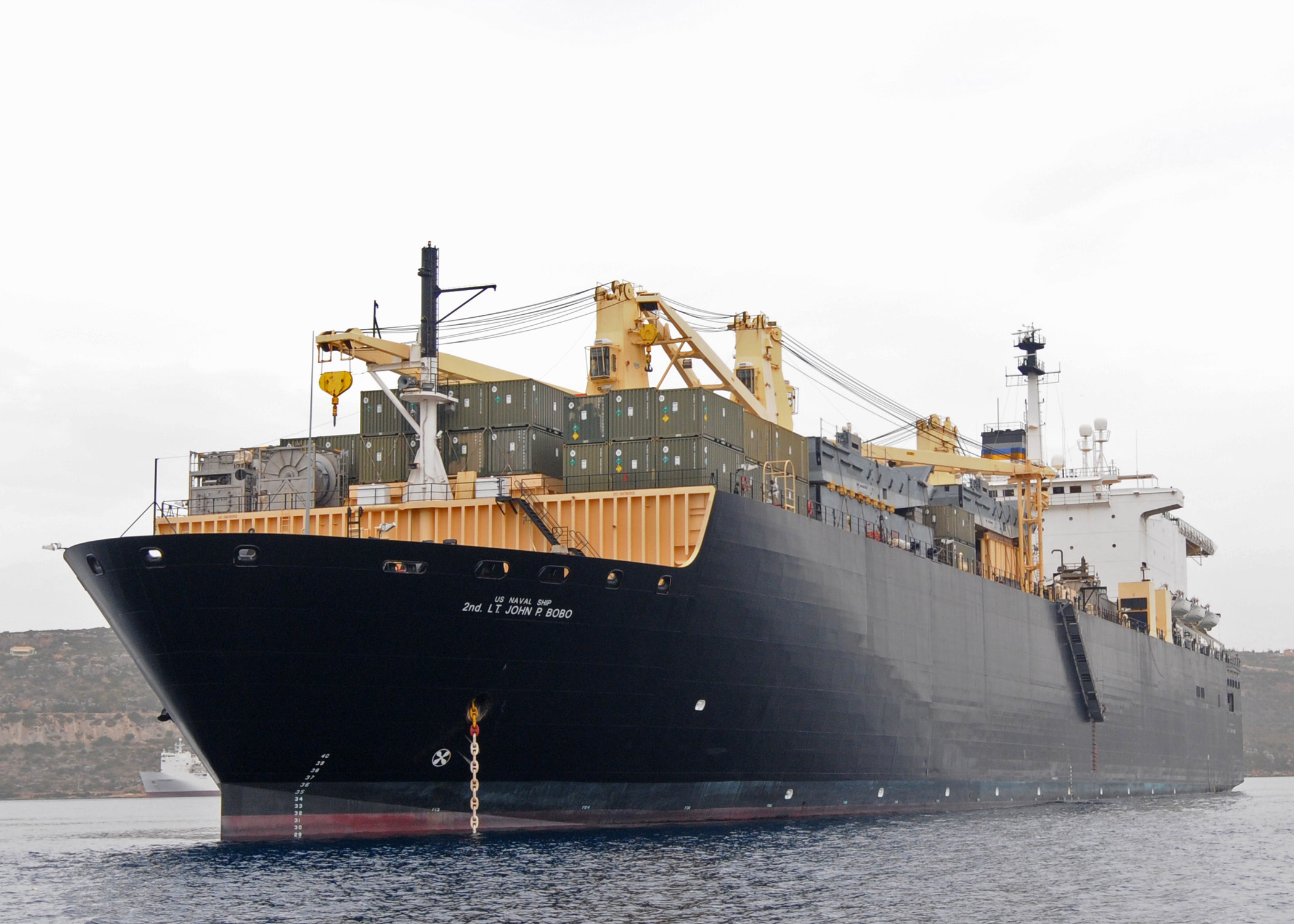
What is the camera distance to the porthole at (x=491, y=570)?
88.2 feet

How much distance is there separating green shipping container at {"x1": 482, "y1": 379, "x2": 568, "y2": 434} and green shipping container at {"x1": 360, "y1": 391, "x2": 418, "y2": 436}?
7.04 ft

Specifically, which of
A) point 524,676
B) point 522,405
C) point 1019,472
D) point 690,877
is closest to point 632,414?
point 522,405

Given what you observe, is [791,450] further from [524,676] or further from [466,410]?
[524,676]

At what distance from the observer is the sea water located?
68.9ft

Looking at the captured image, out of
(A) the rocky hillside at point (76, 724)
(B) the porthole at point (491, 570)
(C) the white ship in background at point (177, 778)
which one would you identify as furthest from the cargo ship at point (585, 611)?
(A) the rocky hillside at point (76, 724)

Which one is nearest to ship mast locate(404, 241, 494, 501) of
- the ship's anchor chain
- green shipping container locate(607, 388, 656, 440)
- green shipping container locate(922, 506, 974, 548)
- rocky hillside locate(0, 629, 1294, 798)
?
green shipping container locate(607, 388, 656, 440)

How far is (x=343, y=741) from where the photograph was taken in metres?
26.5

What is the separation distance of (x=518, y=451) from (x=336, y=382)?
421 cm

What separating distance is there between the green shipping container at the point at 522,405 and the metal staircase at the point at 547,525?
1996 mm

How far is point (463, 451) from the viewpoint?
32.9 m

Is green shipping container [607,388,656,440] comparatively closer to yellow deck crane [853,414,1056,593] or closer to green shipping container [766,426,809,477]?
green shipping container [766,426,809,477]

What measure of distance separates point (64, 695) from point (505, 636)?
258 feet

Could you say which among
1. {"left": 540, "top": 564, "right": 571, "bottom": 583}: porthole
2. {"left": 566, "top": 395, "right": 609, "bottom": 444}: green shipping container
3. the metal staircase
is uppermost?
{"left": 566, "top": 395, "right": 609, "bottom": 444}: green shipping container

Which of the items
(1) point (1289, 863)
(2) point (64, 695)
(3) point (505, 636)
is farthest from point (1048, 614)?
(2) point (64, 695)
